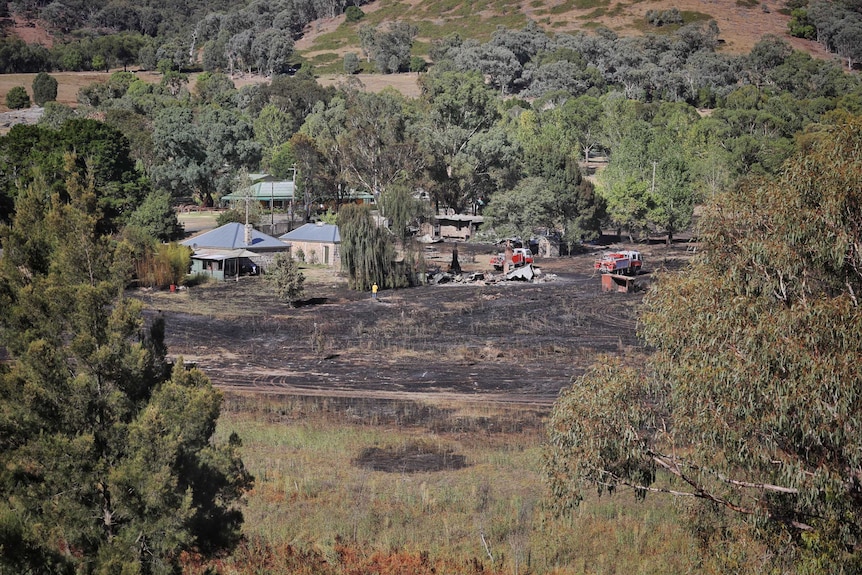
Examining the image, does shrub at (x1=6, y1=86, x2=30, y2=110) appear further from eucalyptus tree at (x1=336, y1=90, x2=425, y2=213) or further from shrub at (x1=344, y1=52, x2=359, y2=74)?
eucalyptus tree at (x1=336, y1=90, x2=425, y2=213)

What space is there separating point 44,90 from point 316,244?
320 feet

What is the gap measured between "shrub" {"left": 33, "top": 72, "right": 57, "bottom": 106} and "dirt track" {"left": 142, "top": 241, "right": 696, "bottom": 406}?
102783 mm

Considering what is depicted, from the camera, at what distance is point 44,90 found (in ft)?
470

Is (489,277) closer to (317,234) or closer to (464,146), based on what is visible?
(317,234)

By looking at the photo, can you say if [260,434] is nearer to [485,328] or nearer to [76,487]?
[76,487]

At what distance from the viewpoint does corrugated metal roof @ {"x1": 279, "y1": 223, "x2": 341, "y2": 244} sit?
63.5 meters

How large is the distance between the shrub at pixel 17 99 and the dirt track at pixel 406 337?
98.7 meters

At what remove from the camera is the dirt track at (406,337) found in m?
34.0

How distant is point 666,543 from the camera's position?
20844mm

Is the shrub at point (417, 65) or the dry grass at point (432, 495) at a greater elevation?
the shrub at point (417, 65)

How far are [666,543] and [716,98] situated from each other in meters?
125

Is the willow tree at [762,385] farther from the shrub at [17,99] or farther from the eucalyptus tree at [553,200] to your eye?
the shrub at [17,99]

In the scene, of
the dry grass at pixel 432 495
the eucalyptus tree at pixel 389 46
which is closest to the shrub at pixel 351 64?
the eucalyptus tree at pixel 389 46

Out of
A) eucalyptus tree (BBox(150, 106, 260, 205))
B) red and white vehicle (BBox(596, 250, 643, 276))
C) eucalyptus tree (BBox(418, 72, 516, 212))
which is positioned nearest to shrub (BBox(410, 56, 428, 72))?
eucalyptus tree (BBox(150, 106, 260, 205))
